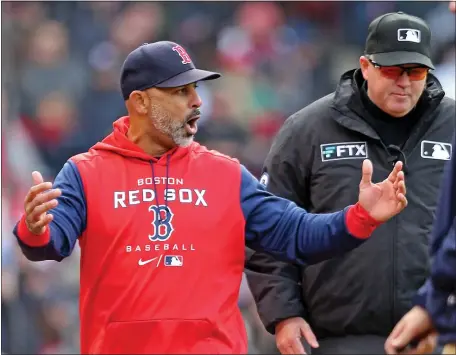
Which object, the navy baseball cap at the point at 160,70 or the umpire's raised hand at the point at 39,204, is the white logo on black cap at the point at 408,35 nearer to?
the navy baseball cap at the point at 160,70

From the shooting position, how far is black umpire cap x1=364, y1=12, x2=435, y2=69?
558cm

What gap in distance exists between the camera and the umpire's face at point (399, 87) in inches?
220

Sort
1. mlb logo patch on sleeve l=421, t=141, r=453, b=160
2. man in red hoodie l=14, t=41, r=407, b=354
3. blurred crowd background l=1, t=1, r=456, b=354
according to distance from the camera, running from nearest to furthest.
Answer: man in red hoodie l=14, t=41, r=407, b=354, mlb logo patch on sleeve l=421, t=141, r=453, b=160, blurred crowd background l=1, t=1, r=456, b=354

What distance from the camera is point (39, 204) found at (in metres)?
4.65

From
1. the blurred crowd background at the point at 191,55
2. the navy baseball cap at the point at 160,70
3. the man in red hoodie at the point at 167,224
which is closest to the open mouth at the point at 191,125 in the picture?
the man in red hoodie at the point at 167,224

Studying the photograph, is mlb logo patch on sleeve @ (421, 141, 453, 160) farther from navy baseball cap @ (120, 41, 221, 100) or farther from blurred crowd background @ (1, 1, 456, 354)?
blurred crowd background @ (1, 1, 456, 354)

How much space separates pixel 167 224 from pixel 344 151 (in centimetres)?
106

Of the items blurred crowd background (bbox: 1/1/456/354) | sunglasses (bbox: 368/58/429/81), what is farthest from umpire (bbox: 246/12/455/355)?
blurred crowd background (bbox: 1/1/456/354)

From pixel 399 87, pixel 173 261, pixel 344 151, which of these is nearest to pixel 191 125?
pixel 173 261

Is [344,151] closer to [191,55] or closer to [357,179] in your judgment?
[357,179]

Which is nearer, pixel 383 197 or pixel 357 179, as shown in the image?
pixel 383 197

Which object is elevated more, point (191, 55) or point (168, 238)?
point (191, 55)

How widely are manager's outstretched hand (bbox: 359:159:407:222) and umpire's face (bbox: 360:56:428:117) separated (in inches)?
29.6

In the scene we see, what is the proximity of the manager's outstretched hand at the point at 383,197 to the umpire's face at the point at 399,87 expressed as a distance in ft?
2.46
